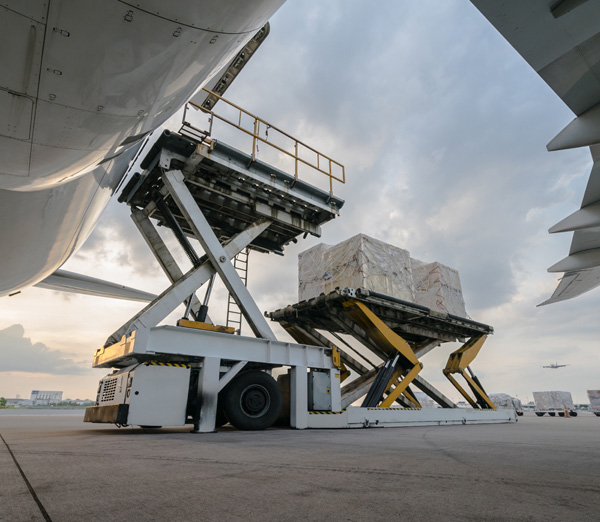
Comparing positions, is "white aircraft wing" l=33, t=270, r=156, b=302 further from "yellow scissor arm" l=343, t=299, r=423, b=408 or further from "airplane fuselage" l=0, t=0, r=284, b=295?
"airplane fuselage" l=0, t=0, r=284, b=295

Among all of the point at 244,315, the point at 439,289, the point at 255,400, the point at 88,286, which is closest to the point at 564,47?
the point at 255,400

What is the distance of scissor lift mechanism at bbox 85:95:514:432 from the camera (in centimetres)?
728

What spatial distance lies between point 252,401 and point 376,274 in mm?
5512

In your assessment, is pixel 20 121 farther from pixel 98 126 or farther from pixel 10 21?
pixel 10 21

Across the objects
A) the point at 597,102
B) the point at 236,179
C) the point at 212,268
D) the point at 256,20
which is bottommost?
the point at 256,20

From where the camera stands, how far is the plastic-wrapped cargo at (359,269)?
36.8 ft

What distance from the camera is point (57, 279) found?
1045 cm

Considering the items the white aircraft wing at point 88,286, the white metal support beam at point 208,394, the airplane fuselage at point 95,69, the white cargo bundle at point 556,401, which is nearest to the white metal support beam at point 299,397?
the white metal support beam at point 208,394

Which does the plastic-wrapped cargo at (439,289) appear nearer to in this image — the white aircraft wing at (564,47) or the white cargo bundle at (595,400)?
the white aircraft wing at (564,47)

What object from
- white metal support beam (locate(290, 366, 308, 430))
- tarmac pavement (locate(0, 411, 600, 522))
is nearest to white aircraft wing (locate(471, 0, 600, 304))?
tarmac pavement (locate(0, 411, 600, 522))

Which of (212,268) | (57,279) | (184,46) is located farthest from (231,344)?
(184,46)

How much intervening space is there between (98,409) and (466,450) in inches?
257

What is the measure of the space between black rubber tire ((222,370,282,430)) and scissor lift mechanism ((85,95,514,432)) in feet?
0.22

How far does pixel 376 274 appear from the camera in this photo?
37.4 ft
